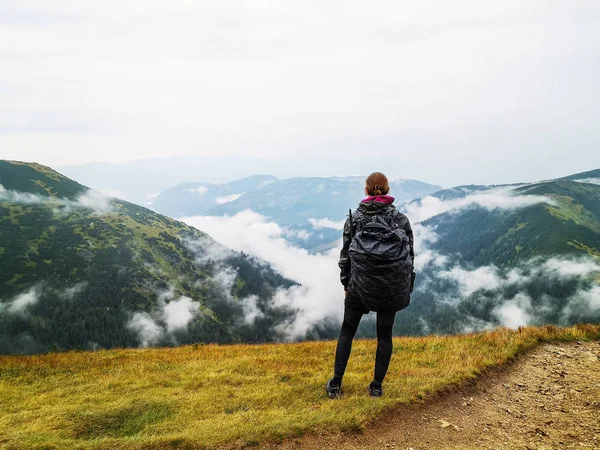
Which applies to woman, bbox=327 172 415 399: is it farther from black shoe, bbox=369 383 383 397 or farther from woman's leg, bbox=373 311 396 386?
black shoe, bbox=369 383 383 397

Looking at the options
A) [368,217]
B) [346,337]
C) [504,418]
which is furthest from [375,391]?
[368,217]

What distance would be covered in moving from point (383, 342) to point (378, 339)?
0.39ft

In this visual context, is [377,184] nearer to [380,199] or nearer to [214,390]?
[380,199]

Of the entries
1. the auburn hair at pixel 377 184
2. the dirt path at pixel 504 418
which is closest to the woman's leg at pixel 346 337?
the dirt path at pixel 504 418

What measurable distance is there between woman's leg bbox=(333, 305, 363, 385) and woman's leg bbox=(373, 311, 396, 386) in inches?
18.3

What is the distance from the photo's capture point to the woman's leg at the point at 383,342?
23.7ft

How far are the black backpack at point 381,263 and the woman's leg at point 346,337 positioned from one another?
2.05 ft

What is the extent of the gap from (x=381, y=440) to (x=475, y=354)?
19.5ft

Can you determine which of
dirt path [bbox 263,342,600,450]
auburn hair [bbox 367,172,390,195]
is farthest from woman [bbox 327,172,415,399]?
dirt path [bbox 263,342,600,450]

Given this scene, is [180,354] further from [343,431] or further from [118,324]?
[118,324]

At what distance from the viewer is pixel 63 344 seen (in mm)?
166250

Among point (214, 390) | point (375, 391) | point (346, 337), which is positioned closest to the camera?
point (346, 337)

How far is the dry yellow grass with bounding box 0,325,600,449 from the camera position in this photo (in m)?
6.63

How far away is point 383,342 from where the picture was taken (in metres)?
7.63
